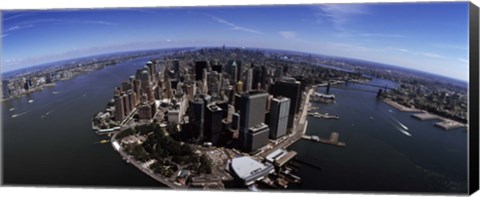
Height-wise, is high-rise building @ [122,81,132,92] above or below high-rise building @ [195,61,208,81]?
below

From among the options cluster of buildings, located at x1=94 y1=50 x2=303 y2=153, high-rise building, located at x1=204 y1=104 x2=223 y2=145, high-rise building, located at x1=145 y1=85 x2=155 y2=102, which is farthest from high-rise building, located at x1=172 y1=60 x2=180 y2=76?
high-rise building, located at x1=204 y1=104 x2=223 y2=145

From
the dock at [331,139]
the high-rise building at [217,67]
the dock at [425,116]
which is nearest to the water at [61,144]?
the high-rise building at [217,67]

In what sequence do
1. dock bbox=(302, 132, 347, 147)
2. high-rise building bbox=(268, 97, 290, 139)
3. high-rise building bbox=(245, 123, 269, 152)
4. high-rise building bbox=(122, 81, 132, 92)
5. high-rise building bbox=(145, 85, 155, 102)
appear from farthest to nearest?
high-rise building bbox=(145, 85, 155, 102) → high-rise building bbox=(122, 81, 132, 92) → high-rise building bbox=(268, 97, 290, 139) → dock bbox=(302, 132, 347, 147) → high-rise building bbox=(245, 123, 269, 152)

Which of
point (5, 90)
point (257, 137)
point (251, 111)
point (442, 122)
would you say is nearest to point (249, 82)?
point (251, 111)

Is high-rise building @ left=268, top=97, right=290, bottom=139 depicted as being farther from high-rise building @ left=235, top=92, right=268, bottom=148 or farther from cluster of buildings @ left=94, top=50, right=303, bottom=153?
high-rise building @ left=235, top=92, right=268, bottom=148

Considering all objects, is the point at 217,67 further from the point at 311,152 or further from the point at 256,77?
the point at 311,152

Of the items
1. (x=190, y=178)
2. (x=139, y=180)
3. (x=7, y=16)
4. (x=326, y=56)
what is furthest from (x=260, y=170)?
(x=7, y=16)
